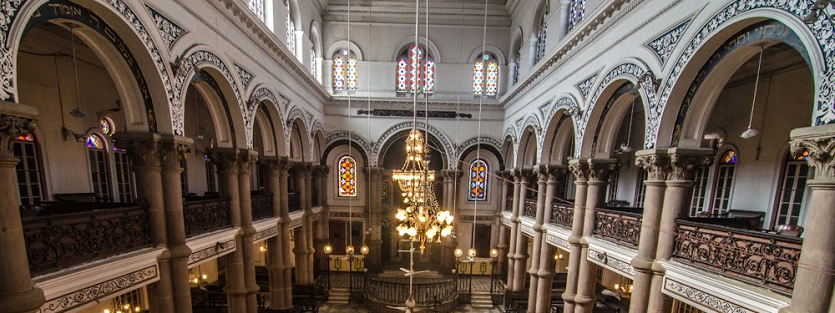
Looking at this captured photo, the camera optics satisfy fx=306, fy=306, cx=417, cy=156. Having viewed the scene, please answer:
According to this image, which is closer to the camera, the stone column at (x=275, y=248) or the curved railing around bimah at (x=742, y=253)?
the curved railing around bimah at (x=742, y=253)

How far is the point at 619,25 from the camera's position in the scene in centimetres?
629

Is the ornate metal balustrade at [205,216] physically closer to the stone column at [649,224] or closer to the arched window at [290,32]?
the arched window at [290,32]

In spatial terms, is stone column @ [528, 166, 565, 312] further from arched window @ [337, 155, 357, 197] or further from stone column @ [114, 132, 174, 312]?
arched window @ [337, 155, 357, 197]

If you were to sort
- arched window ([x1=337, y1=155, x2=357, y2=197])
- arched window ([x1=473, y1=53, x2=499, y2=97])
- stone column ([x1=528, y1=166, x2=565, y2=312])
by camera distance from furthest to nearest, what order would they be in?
arched window ([x1=337, y1=155, x2=357, y2=197]) → arched window ([x1=473, y1=53, x2=499, y2=97]) → stone column ([x1=528, y1=166, x2=565, y2=312])

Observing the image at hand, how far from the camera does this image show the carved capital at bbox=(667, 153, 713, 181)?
16.7 ft

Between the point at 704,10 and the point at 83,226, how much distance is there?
9.49 meters

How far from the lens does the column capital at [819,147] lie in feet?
10.3

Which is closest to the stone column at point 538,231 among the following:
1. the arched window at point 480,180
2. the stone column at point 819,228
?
the arched window at point 480,180

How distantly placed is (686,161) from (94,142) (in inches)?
541

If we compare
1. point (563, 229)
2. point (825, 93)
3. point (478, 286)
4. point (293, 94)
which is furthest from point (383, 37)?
point (825, 93)

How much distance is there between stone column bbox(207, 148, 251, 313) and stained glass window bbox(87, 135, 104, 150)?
13.0 ft

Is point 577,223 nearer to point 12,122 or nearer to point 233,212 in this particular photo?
point 233,212

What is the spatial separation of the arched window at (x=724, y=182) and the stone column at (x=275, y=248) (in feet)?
42.4

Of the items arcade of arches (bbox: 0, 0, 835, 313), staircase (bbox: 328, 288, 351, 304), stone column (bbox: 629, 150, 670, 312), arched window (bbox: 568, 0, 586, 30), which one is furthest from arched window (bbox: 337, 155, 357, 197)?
stone column (bbox: 629, 150, 670, 312)
